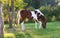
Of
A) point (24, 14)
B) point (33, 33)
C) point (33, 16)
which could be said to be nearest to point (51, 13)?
point (33, 16)

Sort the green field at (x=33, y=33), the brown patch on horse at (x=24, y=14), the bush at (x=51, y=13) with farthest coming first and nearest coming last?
the bush at (x=51, y=13) < the brown patch on horse at (x=24, y=14) < the green field at (x=33, y=33)

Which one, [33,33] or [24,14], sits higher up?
[24,14]

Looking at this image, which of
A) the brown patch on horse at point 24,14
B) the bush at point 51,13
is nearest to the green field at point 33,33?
the brown patch on horse at point 24,14

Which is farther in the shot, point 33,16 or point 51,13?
point 51,13

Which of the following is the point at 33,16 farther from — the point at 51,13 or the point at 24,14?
the point at 51,13

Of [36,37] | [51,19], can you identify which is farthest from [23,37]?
[51,19]

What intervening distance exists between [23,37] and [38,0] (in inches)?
709

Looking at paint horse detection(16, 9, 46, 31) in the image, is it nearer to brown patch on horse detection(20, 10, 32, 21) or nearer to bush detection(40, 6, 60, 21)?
brown patch on horse detection(20, 10, 32, 21)

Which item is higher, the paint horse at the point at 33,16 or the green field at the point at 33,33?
Answer: the paint horse at the point at 33,16

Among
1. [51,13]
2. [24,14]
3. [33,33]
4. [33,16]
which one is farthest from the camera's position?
[51,13]

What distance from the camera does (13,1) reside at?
55.4 ft

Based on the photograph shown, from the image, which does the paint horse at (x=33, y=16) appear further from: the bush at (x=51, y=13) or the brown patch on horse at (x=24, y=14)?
the bush at (x=51, y=13)

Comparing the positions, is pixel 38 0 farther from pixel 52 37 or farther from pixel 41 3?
pixel 52 37

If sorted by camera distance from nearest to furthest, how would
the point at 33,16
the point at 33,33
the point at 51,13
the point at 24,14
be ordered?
1. the point at 33,33
2. the point at 24,14
3. the point at 33,16
4. the point at 51,13
